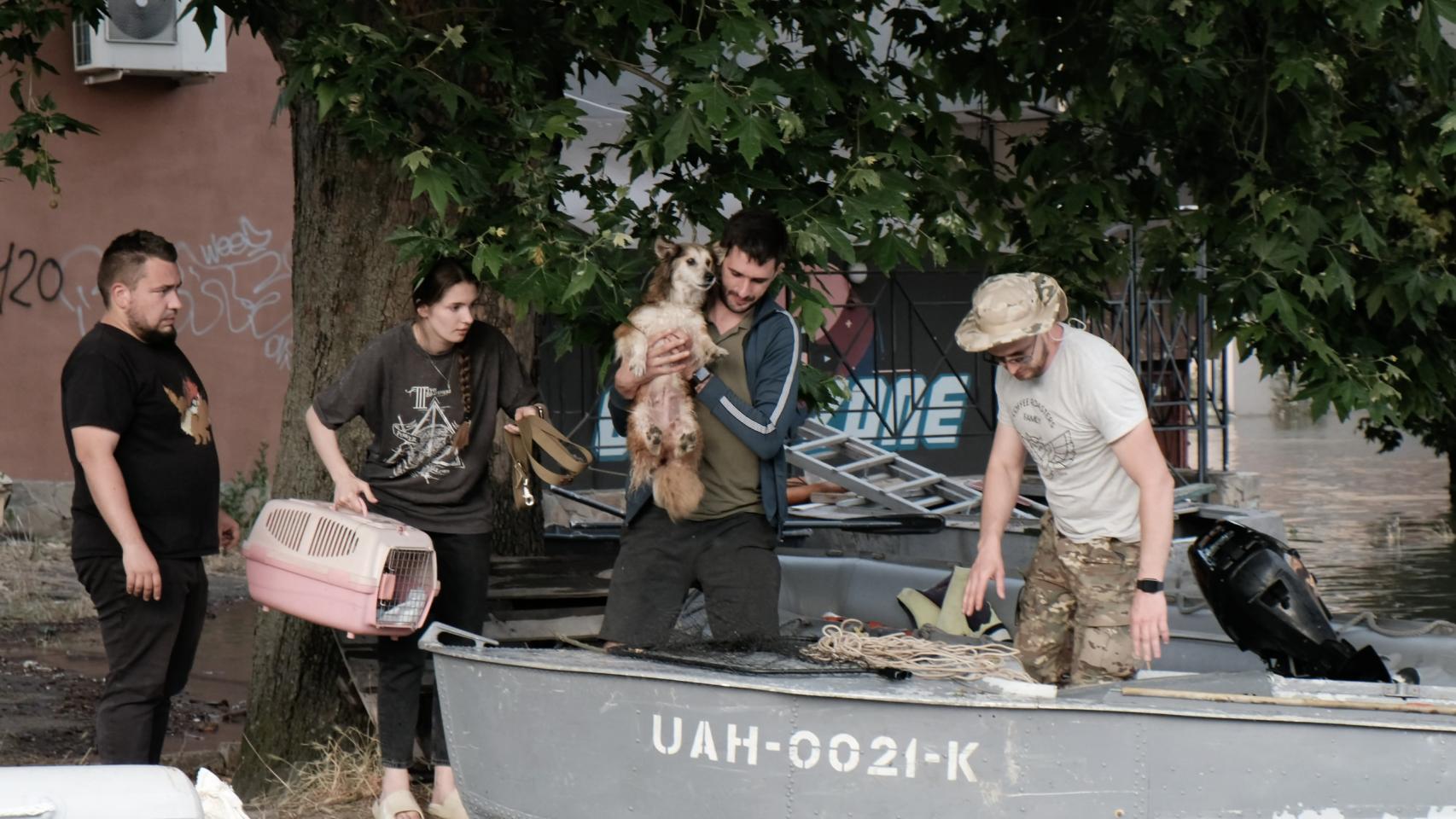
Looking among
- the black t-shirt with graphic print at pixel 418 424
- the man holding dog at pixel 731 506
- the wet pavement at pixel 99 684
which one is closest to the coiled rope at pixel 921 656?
the man holding dog at pixel 731 506

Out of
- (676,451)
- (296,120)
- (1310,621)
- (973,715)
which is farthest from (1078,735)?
(296,120)

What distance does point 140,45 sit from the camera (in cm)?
1302

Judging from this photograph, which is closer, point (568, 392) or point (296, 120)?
point (296, 120)

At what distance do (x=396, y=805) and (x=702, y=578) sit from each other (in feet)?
4.17

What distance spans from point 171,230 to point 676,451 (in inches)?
394

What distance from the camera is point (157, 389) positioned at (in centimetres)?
508

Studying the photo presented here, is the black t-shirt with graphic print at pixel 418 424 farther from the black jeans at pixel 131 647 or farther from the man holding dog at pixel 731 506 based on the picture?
the black jeans at pixel 131 647

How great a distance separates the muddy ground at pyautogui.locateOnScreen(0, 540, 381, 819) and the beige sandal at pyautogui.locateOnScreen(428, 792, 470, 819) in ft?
1.66

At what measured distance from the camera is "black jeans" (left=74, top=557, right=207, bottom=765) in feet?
16.6

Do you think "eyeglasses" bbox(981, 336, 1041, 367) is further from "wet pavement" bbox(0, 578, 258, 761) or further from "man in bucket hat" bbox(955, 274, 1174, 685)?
"wet pavement" bbox(0, 578, 258, 761)

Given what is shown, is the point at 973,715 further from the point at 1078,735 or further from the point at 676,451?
the point at 676,451

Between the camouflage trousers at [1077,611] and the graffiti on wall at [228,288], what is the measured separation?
1006cm

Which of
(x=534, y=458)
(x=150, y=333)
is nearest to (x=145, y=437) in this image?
(x=150, y=333)

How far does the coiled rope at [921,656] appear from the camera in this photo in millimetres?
4305
